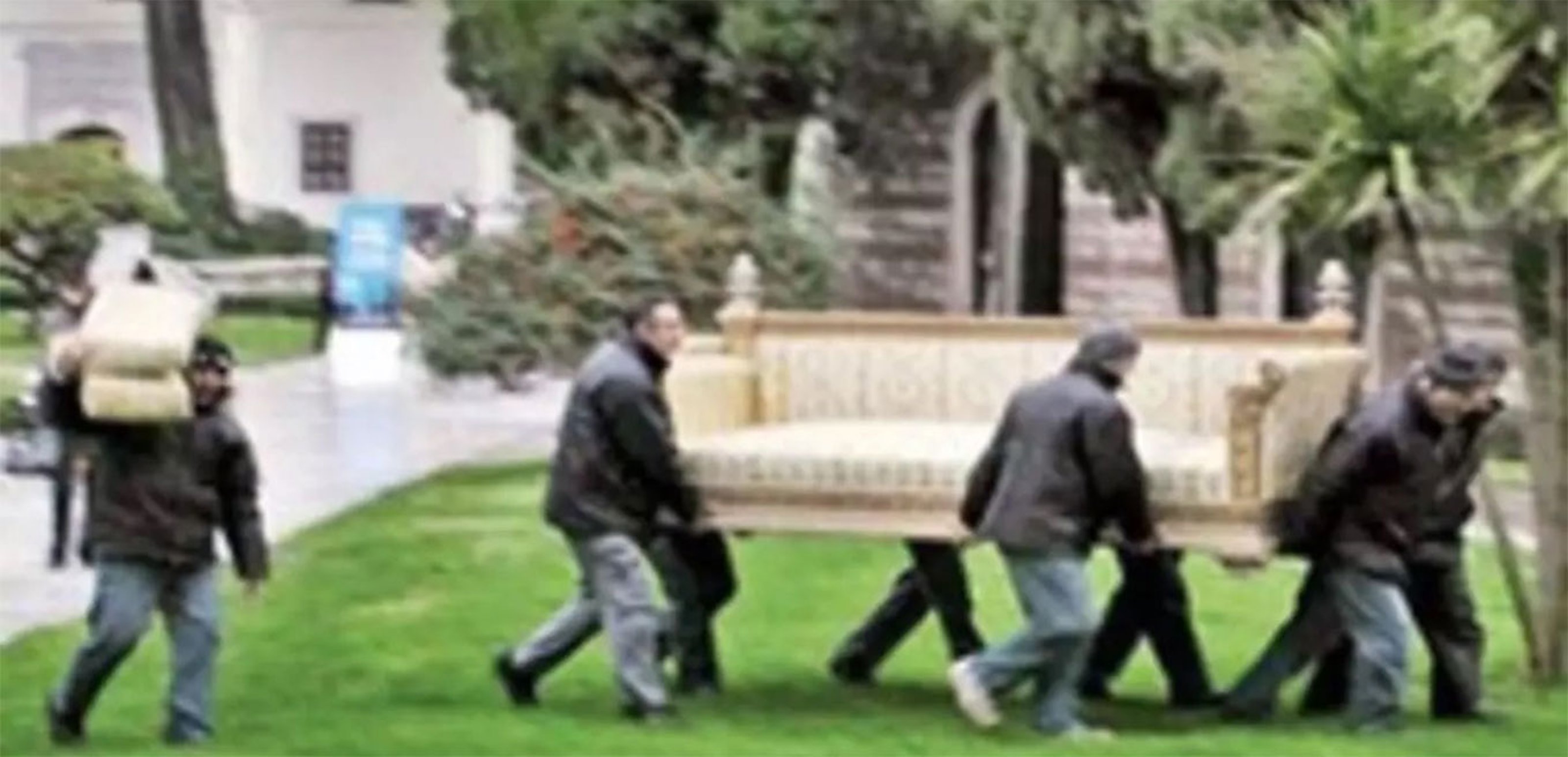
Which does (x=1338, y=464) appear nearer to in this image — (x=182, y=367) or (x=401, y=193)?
(x=182, y=367)

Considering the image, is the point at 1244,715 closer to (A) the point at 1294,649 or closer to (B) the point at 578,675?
(A) the point at 1294,649

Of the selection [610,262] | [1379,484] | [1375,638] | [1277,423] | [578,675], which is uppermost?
[610,262]

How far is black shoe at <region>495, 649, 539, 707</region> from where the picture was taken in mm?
17188

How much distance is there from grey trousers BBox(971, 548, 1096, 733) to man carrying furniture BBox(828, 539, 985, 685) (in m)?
0.79

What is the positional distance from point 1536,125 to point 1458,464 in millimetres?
2014

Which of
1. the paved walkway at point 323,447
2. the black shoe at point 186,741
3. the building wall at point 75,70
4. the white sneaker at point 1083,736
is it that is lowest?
the paved walkway at point 323,447

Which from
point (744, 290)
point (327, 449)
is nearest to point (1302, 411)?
point (744, 290)

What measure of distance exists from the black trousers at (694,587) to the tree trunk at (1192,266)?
16514 millimetres

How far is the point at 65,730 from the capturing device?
16.2 metres

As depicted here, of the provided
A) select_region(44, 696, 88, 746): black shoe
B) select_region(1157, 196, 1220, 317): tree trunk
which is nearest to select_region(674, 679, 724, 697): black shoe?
select_region(44, 696, 88, 746): black shoe

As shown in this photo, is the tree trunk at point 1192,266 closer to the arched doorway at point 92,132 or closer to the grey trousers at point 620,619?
the grey trousers at point 620,619

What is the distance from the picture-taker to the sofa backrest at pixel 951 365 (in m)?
18.0

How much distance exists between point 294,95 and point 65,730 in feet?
187

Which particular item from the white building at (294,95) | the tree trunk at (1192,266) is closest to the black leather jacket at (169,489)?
the tree trunk at (1192,266)
